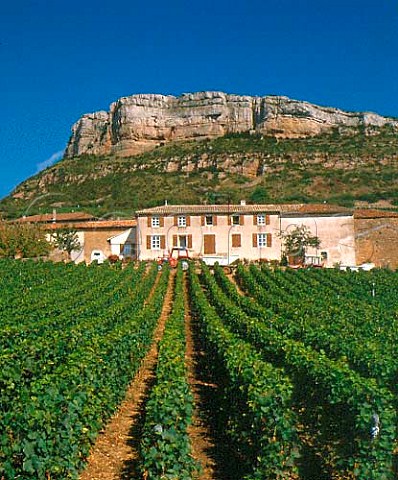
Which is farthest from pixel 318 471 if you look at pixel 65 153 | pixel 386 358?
pixel 65 153

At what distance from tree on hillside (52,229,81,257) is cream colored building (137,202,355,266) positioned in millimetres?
4995

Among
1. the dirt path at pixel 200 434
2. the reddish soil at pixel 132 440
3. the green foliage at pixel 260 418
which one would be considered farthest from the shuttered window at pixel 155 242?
the green foliage at pixel 260 418

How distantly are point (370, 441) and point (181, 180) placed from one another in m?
66.9

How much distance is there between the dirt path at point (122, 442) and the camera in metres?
7.46

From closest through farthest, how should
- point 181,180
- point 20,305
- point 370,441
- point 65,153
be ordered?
point 370,441 → point 20,305 → point 181,180 → point 65,153

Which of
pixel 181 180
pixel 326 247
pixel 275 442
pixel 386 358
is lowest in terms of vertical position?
pixel 275 442

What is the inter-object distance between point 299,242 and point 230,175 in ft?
111

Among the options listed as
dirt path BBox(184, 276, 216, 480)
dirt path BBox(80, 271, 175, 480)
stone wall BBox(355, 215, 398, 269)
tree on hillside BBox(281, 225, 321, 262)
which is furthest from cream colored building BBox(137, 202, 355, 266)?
dirt path BBox(80, 271, 175, 480)

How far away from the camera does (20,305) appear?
1794cm

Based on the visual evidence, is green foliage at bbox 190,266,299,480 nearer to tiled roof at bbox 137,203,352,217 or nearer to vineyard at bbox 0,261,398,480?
vineyard at bbox 0,261,398,480

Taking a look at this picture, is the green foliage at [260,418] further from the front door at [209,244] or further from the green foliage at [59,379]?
the front door at [209,244]

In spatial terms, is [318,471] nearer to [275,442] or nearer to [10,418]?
[275,442]

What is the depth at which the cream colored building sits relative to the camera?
140 ft

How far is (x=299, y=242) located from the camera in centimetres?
4191
